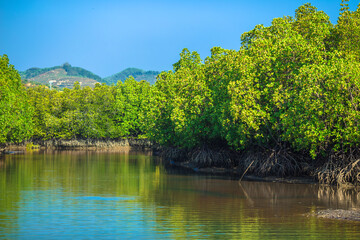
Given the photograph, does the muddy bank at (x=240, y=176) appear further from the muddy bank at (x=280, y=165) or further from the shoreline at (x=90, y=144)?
the shoreline at (x=90, y=144)

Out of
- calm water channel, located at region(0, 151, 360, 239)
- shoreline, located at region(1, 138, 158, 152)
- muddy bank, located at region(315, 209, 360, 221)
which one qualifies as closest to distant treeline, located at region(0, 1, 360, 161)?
calm water channel, located at region(0, 151, 360, 239)

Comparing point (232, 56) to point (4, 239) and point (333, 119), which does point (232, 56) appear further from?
point (4, 239)

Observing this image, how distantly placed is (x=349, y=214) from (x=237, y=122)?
18.1 meters

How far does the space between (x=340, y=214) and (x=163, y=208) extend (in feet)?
27.7

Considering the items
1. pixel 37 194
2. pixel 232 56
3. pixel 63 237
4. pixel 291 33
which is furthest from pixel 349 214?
pixel 232 56

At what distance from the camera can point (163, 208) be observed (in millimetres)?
24031

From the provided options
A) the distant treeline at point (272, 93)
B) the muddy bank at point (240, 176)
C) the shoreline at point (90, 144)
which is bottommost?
the muddy bank at point (240, 176)

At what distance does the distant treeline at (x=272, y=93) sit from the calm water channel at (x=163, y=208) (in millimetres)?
4200

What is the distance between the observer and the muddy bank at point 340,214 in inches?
811

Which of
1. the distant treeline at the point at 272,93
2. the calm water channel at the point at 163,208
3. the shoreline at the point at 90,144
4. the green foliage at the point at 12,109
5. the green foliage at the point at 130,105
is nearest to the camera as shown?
the calm water channel at the point at 163,208

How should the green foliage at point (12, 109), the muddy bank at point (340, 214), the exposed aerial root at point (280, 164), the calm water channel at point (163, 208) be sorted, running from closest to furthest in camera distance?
the calm water channel at point (163, 208)
the muddy bank at point (340, 214)
the exposed aerial root at point (280, 164)
the green foliage at point (12, 109)

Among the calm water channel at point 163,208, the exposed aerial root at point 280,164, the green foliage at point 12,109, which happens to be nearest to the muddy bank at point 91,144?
the green foliage at point 12,109

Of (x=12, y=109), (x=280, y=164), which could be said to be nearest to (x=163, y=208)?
(x=280, y=164)

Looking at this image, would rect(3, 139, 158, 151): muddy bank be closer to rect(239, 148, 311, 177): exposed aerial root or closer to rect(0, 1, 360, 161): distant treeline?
rect(0, 1, 360, 161): distant treeline
